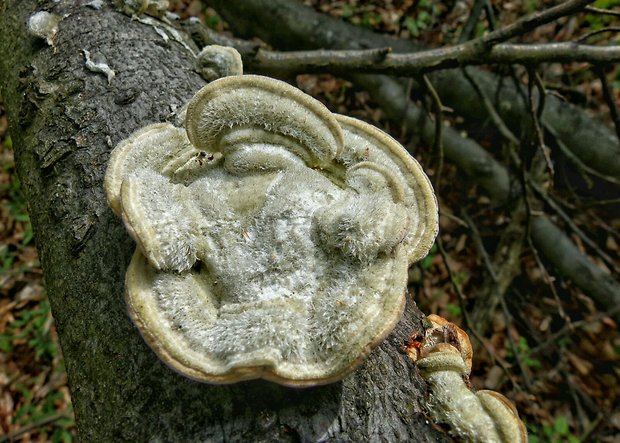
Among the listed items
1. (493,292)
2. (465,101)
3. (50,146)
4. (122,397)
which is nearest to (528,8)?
(465,101)

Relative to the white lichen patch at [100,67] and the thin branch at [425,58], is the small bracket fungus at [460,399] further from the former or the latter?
the thin branch at [425,58]

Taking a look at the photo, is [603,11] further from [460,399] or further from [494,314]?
[494,314]

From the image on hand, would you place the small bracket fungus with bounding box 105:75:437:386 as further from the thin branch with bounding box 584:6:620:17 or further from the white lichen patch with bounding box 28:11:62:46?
the thin branch with bounding box 584:6:620:17

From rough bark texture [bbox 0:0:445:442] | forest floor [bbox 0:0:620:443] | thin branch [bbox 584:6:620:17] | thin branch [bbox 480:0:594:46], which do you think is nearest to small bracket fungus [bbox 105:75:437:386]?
rough bark texture [bbox 0:0:445:442]

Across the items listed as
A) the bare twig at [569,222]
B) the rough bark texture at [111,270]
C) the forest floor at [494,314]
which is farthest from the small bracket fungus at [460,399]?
the bare twig at [569,222]

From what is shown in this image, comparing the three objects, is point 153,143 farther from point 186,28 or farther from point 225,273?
point 186,28

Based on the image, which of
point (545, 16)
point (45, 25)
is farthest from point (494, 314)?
point (45, 25)

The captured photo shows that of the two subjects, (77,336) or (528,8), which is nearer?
(77,336)
